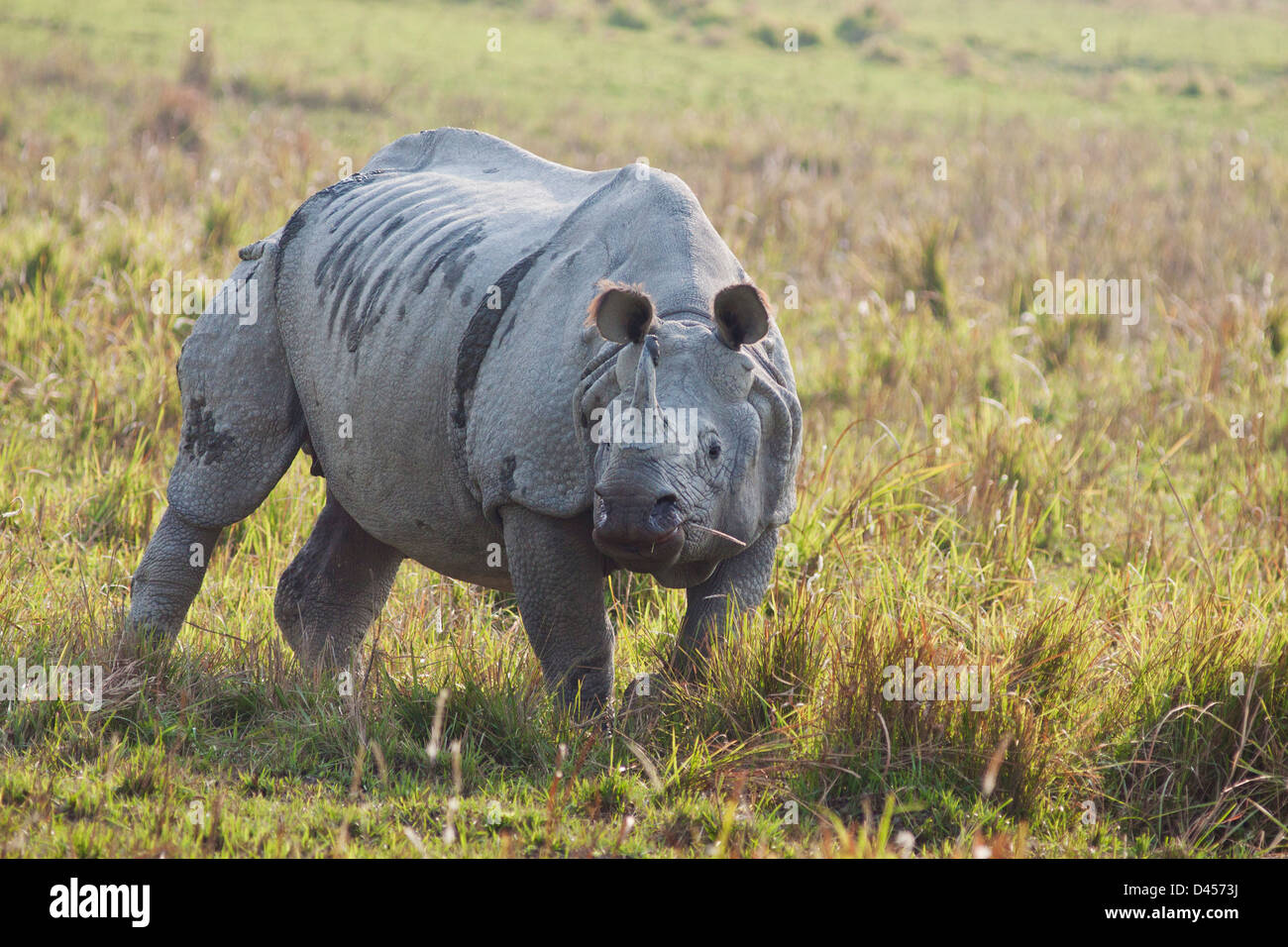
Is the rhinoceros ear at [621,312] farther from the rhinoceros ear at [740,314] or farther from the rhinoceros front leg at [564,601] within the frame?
the rhinoceros front leg at [564,601]

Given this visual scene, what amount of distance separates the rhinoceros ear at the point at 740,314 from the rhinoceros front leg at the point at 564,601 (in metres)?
0.60

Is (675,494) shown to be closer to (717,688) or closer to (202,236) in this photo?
(717,688)

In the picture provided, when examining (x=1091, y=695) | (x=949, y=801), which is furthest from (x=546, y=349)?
(x=1091, y=695)

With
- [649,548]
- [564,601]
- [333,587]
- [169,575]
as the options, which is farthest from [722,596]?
[169,575]

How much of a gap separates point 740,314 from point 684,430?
1.12 feet

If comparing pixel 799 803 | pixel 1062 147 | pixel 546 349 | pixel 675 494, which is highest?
pixel 1062 147

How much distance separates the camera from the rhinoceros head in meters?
3.09

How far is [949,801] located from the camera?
11.6ft

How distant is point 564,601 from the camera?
3594 millimetres

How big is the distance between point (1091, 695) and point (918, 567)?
123 cm

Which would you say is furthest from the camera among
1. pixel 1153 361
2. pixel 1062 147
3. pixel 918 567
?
pixel 1062 147

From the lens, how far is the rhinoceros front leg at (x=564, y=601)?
11.7 feet

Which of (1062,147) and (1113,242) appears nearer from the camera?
(1113,242)

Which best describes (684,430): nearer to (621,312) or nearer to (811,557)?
(621,312)
